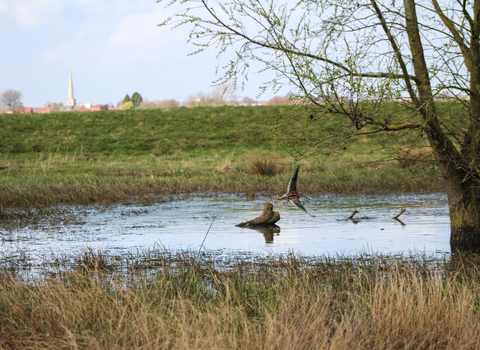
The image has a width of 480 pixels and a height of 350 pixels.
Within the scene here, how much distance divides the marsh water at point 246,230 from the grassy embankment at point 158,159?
107 cm

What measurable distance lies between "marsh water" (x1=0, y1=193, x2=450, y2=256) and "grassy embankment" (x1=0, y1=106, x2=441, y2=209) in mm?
1074

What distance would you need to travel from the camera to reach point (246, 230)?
995cm

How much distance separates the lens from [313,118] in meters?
6.50

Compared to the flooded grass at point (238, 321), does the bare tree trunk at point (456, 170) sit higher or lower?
higher

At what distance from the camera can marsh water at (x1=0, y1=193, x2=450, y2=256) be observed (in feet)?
27.0

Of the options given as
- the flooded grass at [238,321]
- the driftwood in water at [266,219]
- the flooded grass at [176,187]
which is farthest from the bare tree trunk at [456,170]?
the flooded grass at [176,187]

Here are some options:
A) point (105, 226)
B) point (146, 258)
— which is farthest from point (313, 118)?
point (105, 226)

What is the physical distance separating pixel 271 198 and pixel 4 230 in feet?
23.2

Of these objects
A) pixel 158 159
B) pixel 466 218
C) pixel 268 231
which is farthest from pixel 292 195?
pixel 158 159

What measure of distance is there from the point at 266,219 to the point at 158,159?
58.7 ft

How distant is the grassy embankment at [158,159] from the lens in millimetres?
14719

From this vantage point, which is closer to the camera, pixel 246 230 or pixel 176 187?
pixel 246 230

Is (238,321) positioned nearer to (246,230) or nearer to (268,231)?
(268,231)

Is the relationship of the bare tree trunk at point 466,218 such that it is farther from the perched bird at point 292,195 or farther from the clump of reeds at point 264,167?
the clump of reeds at point 264,167
